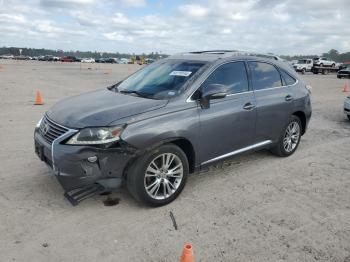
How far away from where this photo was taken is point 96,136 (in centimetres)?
381

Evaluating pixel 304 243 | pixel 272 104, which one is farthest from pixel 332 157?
pixel 304 243

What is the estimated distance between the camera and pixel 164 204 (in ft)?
14.0

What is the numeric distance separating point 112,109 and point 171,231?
1.56 m

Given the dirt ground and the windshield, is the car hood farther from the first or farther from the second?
the dirt ground

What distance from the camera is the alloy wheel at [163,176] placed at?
4.12m

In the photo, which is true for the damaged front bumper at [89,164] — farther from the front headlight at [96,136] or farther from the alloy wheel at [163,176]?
the alloy wheel at [163,176]

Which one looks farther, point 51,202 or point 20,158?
point 20,158

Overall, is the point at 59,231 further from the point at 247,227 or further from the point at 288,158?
the point at 288,158

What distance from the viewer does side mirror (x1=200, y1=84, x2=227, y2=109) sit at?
4.45 m

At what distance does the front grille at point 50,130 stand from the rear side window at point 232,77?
196 centimetres

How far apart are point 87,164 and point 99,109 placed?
735 millimetres

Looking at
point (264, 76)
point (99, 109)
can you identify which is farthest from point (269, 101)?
point (99, 109)

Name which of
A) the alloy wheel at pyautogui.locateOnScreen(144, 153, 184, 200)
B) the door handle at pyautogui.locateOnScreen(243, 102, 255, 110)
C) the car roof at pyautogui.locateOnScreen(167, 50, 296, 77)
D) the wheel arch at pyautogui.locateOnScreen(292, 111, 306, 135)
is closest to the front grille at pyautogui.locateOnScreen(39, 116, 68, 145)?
the alloy wheel at pyautogui.locateOnScreen(144, 153, 184, 200)

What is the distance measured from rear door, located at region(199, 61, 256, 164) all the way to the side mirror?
8cm
